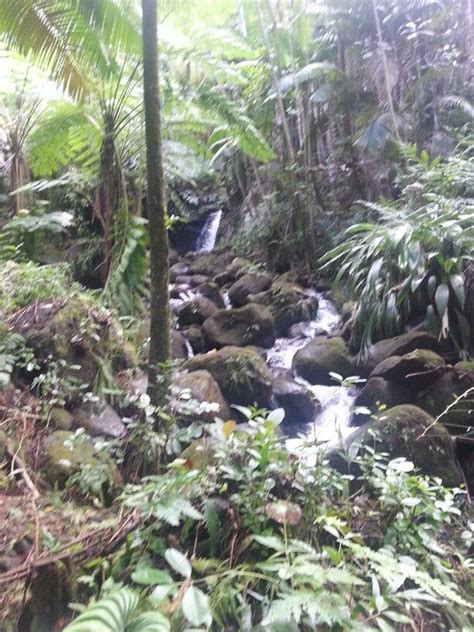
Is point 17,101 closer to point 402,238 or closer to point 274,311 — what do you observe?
point 274,311

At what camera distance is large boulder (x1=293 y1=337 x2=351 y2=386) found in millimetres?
5797

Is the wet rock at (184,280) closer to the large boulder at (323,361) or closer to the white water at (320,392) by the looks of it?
the white water at (320,392)

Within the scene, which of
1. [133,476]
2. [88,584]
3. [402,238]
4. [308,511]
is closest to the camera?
[88,584]

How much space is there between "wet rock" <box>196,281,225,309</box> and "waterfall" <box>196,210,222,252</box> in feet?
13.8

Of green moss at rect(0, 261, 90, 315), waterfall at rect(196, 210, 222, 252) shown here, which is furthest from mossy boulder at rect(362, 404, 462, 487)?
waterfall at rect(196, 210, 222, 252)

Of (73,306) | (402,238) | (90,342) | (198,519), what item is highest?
(402,238)

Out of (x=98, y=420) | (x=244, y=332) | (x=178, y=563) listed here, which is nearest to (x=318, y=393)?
(x=244, y=332)

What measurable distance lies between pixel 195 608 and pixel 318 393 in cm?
431

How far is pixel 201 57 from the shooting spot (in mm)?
5484

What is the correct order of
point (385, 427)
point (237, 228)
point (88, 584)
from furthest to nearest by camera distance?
1. point (237, 228)
2. point (385, 427)
3. point (88, 584)

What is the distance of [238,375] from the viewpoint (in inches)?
202

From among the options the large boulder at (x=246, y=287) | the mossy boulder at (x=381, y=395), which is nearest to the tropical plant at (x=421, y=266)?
the mossy boulder at (x=381, y=395)

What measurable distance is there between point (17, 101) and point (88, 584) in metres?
6.44

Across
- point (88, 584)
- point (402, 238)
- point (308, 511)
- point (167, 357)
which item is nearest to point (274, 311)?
point (402, 238)
